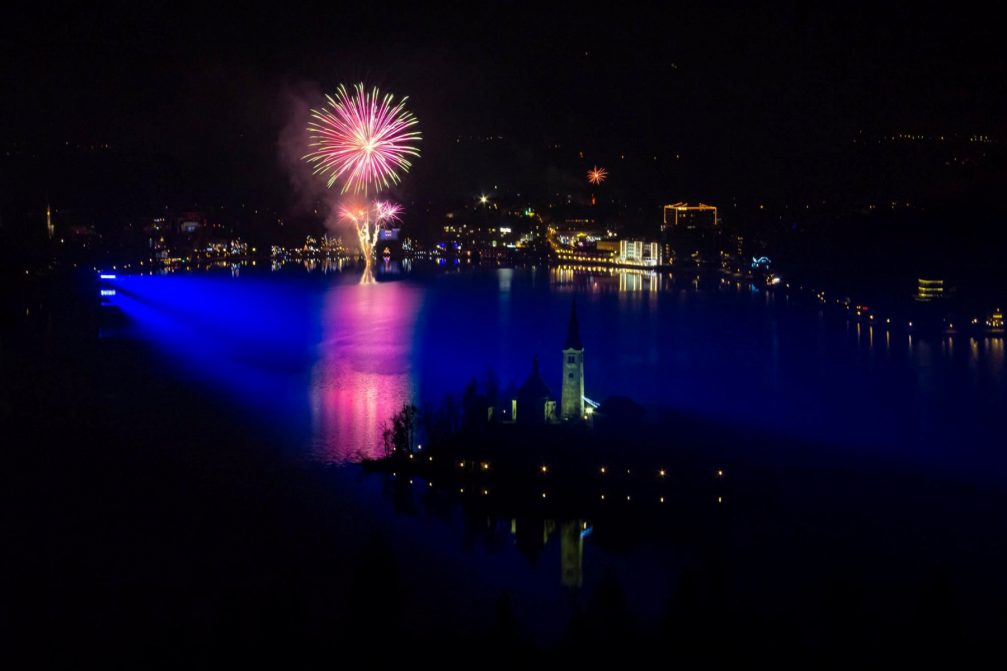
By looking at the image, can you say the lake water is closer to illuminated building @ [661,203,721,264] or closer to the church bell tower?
the church bell tower

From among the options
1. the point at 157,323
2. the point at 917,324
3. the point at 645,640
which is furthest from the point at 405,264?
the point at 645,640

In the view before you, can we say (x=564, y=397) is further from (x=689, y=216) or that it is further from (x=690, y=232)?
(x=689, y=216)

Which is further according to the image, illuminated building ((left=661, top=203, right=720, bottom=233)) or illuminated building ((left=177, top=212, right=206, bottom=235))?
illuminated building ((left=177, top=212, right=206, bottom=235))

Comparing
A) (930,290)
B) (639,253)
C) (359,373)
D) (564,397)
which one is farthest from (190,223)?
(564,397)

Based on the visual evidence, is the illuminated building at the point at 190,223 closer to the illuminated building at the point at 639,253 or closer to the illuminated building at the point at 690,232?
the illuminated building at the point at 639,253

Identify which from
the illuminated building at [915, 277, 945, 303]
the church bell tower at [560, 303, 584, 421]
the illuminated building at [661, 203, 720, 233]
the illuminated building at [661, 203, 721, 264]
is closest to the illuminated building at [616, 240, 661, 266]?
the illuminated building at [661, 203, 721, 264]

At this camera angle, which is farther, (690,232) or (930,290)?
(690,232)

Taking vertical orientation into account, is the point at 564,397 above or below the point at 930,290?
below
